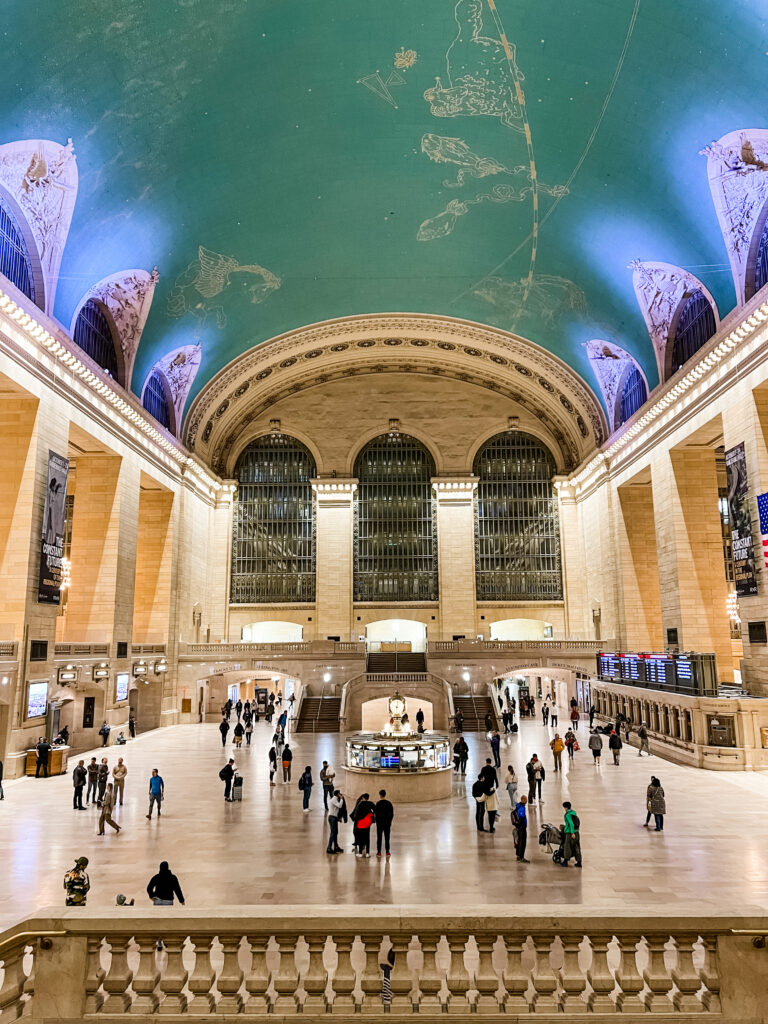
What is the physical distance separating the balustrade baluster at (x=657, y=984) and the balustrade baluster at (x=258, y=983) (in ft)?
5.98

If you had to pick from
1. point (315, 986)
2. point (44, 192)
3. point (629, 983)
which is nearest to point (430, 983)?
point (315, 986)

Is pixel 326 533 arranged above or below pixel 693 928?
above

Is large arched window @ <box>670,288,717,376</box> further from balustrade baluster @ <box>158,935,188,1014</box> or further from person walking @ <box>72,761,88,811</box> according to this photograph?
balustrade baluster @ <box>158,935,188,1014</box>

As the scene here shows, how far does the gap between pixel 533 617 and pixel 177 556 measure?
1709 centimetres

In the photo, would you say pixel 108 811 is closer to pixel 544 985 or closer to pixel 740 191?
pixel 544 985

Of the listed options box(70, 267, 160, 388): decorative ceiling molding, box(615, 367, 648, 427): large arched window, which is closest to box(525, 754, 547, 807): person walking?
box(70, 267, 160, 388): decorative ceiling molding

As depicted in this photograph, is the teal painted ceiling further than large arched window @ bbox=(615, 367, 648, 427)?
No

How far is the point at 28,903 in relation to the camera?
852 cm

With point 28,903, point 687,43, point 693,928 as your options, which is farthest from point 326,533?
point 693,928

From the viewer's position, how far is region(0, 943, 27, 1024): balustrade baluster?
136 inches

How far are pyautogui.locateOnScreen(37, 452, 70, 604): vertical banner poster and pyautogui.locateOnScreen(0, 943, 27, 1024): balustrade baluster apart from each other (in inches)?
651

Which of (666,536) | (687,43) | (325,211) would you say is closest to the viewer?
(687,43)

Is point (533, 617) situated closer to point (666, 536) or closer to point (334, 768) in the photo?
point (666, 536)

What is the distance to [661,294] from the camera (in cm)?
2378
